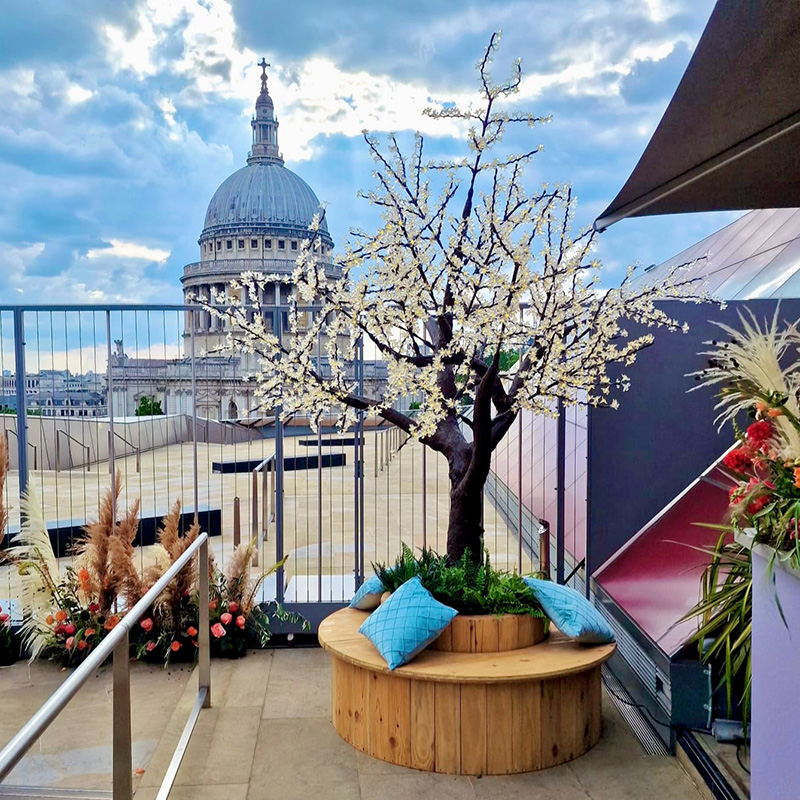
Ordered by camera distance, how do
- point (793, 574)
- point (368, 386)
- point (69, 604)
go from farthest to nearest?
point (368, 386)
point (69, 604)
point (793, 574)

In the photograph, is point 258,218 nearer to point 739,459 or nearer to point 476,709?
point 476,709

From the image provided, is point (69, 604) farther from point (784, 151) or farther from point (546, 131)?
point (784, 151)

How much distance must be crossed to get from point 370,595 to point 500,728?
1143 millimetres

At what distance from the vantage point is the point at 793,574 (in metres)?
2.07

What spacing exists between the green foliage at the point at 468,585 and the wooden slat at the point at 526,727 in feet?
1.47

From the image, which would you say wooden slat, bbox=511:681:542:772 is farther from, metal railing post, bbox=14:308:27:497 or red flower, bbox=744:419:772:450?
metal railing post, bbox=14:308:27:497

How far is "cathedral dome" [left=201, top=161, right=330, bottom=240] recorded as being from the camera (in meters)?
80.9

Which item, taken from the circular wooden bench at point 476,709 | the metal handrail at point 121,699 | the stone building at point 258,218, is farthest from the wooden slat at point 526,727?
the stone building at point 258,218

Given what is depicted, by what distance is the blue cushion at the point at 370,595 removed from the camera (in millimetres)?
4445

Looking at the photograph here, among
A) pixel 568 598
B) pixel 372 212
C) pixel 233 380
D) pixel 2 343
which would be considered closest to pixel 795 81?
pixel 372 212

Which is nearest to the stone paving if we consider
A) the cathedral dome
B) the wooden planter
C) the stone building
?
the wooden planter

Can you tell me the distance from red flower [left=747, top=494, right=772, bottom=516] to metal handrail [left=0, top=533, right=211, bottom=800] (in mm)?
1994

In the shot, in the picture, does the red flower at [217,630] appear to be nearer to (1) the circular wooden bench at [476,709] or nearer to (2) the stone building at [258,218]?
(1) the circular wooden bench at [476,709]

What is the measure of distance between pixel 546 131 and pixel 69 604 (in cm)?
433
